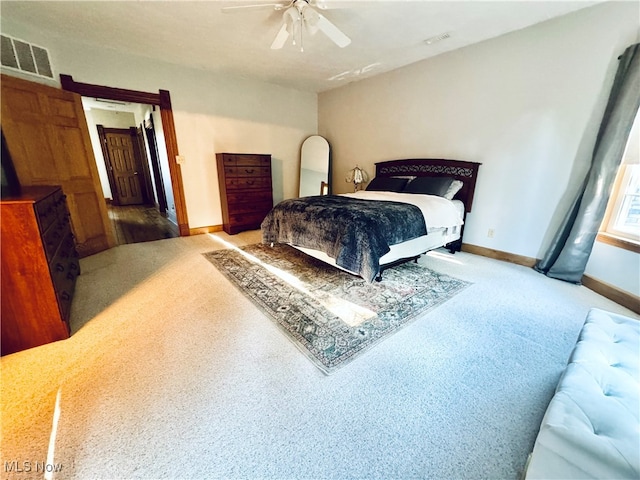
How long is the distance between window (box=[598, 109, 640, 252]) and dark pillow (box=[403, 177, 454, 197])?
1447mm

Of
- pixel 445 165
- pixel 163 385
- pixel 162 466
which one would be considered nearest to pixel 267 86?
pixel 445 165

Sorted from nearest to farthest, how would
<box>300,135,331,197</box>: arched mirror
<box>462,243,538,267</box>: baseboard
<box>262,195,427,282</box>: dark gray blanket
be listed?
1. <box>262,195,427,282</box>: dark gray blanket
2. <box>462,243,538,267</box>: baseboard
3. <box>300,135,331,197</box>: arched mirror

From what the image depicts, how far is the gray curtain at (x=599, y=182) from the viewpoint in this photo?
82.7 inches

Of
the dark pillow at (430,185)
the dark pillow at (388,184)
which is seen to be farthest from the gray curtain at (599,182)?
the dark pillow at (388,184)

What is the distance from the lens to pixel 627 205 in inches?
91.2

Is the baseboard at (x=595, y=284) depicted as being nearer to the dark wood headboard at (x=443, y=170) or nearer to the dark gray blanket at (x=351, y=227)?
the dark wood headboard at (x=443, y=170)

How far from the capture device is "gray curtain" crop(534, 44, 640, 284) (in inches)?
82.7

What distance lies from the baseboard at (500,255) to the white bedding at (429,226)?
0.27 meters

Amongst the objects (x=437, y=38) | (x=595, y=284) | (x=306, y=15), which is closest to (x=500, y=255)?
(x=595, y=284)

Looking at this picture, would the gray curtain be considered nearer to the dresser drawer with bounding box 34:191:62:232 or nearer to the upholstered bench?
the upholstered bench

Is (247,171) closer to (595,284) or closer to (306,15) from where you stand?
(306,15)

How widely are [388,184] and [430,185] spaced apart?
0.64 m

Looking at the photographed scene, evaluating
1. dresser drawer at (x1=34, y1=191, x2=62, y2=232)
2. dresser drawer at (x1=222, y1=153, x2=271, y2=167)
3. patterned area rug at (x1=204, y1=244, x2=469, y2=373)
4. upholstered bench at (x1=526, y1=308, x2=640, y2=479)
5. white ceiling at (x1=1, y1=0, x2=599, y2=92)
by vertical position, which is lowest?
patterned area rug at (x1=204, y1=244, x2=469, y2=373)

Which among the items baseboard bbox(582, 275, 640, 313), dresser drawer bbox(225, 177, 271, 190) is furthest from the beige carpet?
dresser drawer bbox(225, 177, 271, 190)
